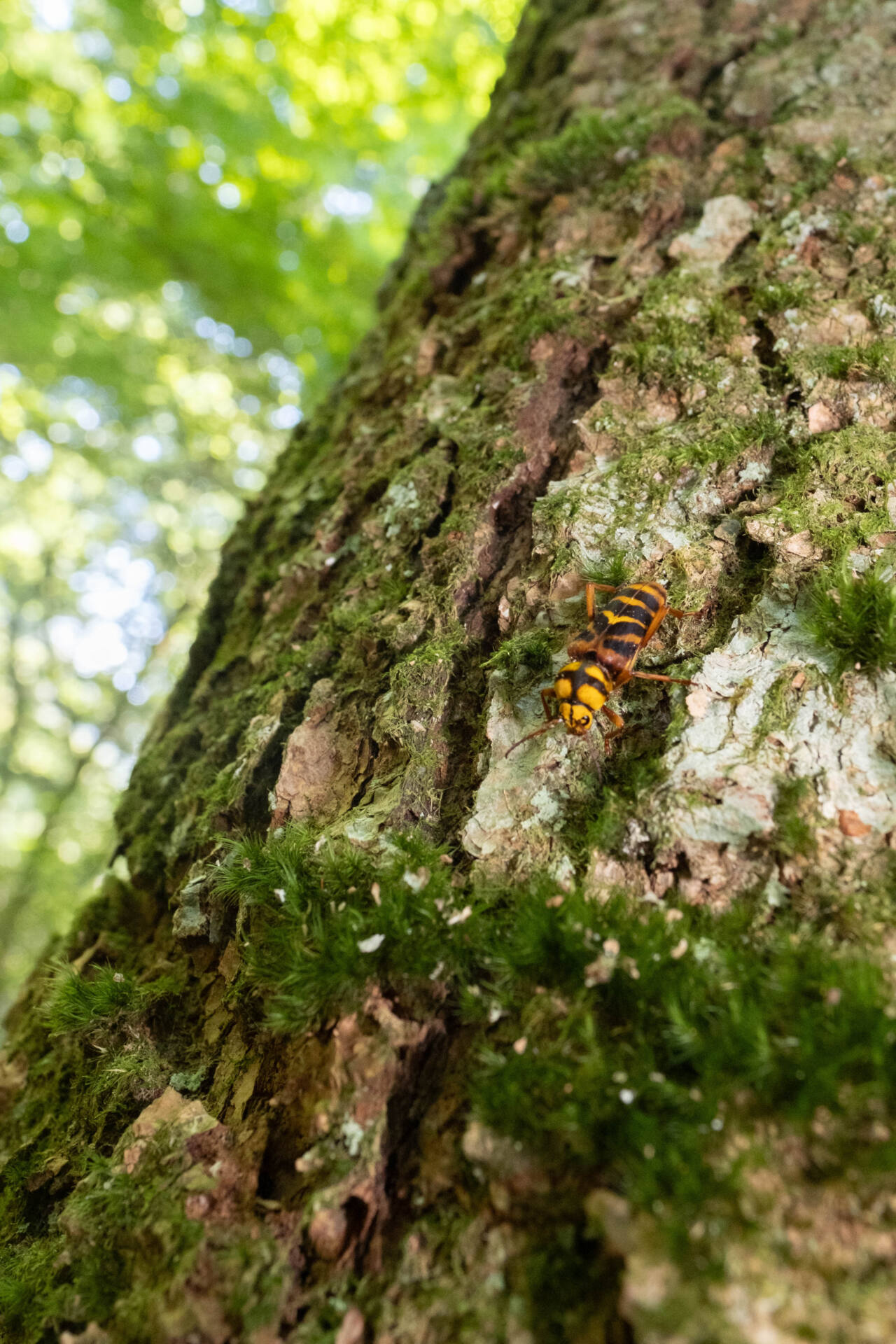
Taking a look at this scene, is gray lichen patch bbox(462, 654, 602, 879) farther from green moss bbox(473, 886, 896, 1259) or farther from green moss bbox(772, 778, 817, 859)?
green moss bbox(772, 778, 817, 859)

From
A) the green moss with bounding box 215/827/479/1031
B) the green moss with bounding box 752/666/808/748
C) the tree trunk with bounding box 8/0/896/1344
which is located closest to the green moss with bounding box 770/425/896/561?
the tree trunk with bounding box 8/0/896/1344

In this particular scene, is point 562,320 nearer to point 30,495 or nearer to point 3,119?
point 3,119

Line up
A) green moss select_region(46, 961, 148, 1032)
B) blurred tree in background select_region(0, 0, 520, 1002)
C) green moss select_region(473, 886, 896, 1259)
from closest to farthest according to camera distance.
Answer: green moss select_region(473, 886, 896, 1259) → green moss select_region(46, 961, 148, 1032) → blurred tree in background select_region(0, 0, 520, 1002)

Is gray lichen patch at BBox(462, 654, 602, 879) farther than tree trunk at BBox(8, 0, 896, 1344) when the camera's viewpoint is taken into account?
Yes

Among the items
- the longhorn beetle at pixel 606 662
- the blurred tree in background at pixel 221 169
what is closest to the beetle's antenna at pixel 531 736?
the longhorn beetle at pixel 606 662

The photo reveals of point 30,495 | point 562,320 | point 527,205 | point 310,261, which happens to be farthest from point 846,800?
point 30,495

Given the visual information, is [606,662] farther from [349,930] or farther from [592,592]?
[349,930]

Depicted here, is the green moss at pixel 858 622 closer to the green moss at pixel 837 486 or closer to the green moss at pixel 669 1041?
the green moss at pixel 837 486

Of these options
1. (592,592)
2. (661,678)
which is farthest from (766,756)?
(592,592)
